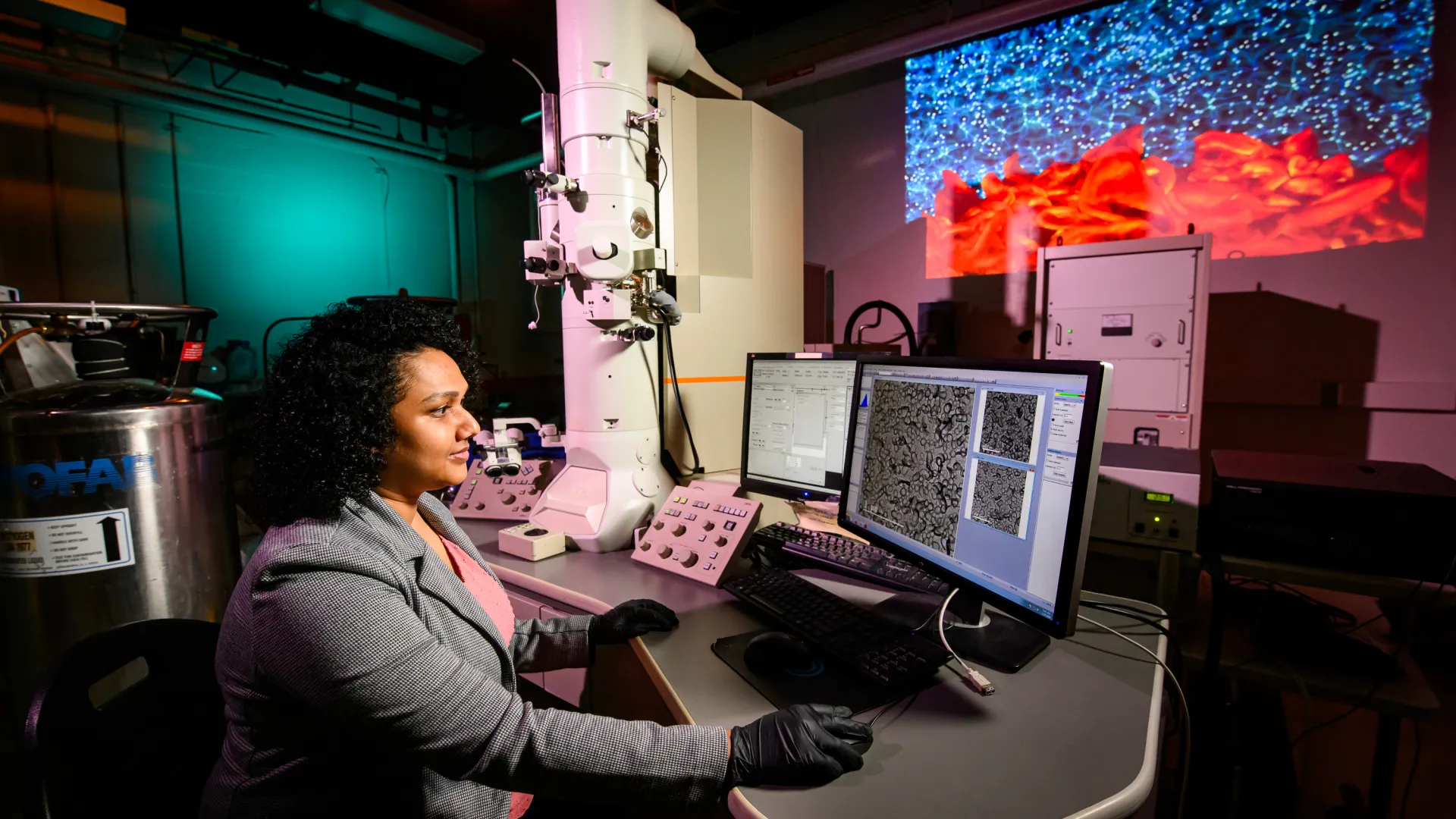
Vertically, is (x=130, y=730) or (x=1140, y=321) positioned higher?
(x=1140, y=321)

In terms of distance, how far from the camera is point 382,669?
0.66 meters

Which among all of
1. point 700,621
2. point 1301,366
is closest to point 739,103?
point 700,621

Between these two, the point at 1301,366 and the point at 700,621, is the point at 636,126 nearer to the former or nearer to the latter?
the point at 700,621

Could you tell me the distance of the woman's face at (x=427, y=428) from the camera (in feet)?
2.77

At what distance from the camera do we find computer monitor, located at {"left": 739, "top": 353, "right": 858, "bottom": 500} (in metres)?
1.36

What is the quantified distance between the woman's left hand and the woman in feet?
0.71

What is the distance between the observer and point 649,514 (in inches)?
62.6

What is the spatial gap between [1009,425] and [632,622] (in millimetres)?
690

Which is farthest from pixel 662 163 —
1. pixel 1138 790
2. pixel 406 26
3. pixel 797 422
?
pixel 406 26

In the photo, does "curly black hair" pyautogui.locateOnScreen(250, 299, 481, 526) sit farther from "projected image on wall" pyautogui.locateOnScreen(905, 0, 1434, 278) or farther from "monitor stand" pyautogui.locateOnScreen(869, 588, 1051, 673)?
"projected image on wall" pyautogui.locateOnScreen(905, 0, 1434, 278)

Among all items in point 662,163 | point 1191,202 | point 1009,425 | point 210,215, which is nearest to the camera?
point 1009,425

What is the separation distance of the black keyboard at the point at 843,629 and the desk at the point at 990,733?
0.12 feet

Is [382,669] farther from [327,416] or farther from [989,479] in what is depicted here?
[989,479]

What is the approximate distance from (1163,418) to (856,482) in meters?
1.31
